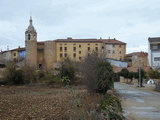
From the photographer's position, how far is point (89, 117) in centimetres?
612

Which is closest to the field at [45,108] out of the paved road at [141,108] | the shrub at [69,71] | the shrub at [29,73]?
the paved road at [141,108]

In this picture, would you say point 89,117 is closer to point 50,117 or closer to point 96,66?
point 50,117

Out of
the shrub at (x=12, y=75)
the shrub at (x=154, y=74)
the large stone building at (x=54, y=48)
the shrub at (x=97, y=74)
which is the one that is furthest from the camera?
the large stone building at (x=54, y=48)

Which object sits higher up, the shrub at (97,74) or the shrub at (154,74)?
the shrub at (97,74)

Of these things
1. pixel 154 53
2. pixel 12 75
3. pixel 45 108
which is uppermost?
pixel 154 53

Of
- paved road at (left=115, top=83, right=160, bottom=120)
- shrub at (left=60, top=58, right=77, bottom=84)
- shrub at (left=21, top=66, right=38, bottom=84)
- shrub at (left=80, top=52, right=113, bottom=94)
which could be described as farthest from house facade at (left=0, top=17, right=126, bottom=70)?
shrub at (left=80, top=52, right=113, bottom=94)

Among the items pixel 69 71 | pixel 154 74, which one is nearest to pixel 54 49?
pixel 154 74

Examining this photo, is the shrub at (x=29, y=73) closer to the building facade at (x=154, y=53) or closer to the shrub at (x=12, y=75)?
the shrub at (x=12, y=75)

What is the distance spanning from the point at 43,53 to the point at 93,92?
198ft

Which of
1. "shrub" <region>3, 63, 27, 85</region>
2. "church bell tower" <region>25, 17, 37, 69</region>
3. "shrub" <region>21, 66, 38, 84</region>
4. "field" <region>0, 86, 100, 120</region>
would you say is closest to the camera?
"field" <region>0, 86, 100, 120</region>

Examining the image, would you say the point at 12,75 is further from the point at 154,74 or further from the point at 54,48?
the point at 54,48

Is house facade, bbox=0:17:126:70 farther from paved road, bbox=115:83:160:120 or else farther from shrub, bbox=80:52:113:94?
shrub, bbox=80:52:113:94

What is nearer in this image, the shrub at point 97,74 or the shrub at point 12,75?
the shrub at point 97,74

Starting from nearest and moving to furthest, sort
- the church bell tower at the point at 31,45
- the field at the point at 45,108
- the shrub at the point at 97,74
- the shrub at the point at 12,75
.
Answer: the field at the point at 45,108 → the shrub at the point at 97,74 → the shrub at the point at 12,75 → the church bell tower at the point at 31,45
